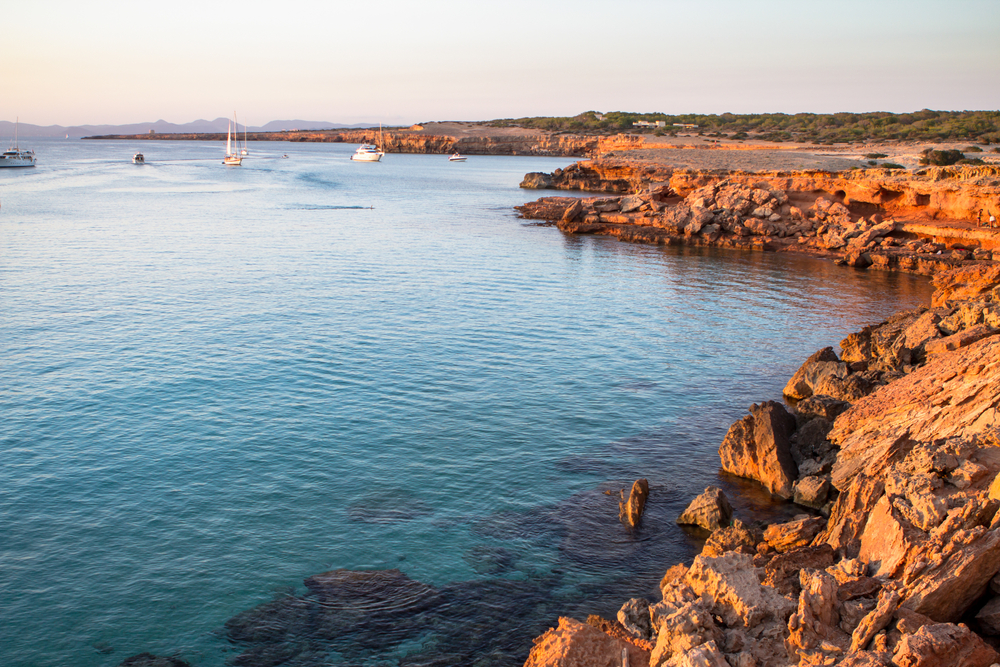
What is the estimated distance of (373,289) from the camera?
43281 millimetres

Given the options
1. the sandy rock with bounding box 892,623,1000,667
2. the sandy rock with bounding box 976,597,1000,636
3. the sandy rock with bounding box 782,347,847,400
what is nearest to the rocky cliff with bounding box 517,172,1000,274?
the sandy rock with bounding box 782,347,847,400

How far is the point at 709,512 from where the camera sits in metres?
17.2

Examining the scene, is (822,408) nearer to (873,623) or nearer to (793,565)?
(793,565)

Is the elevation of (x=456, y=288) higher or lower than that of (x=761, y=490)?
higher

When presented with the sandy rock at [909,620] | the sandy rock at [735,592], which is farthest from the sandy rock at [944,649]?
the sandy rock at [735,592]

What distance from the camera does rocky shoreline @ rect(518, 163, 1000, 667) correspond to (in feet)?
32.5

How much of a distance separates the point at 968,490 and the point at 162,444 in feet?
67.0

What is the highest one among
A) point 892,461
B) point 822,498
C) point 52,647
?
point 892,461

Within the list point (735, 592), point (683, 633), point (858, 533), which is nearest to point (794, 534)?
point (858, 533)

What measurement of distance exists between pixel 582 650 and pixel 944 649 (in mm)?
4970

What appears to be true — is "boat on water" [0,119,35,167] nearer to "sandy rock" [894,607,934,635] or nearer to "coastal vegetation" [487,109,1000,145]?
"coastal vegetation" [487,109,1000,145]

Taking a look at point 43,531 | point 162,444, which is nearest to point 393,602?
point 43,531

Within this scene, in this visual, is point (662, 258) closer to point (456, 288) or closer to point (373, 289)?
point (456, 288)

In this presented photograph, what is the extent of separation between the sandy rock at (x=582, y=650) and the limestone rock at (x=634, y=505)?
20.1 feet
